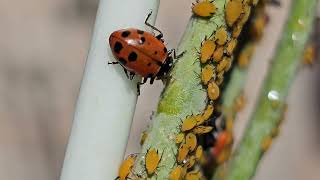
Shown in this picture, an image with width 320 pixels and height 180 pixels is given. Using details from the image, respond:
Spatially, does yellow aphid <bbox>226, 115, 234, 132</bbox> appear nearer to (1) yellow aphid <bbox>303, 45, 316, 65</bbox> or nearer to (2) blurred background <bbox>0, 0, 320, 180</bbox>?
(1) yellow aphid <bbox>303, 45, 316, 65</bbox>

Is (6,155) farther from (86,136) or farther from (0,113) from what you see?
(86,136)

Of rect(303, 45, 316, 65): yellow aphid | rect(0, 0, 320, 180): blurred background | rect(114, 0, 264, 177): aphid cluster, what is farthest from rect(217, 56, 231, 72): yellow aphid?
rect(0, 0, 320, 180): blurred background

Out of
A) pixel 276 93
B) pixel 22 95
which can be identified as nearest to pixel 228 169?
pixel 276 93

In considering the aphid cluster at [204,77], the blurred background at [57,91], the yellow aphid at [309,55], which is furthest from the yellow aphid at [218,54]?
the blurred background at [57,91]

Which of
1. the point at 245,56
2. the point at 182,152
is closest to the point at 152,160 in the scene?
the point at 182,152

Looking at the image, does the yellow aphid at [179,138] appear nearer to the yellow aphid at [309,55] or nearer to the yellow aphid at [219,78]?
the yellow aphid at [219,78]

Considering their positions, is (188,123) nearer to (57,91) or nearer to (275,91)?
(275,91)
